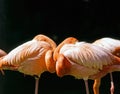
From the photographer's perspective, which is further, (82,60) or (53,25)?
(53,25)

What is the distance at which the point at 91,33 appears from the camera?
3299 mm

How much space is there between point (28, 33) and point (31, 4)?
20cm

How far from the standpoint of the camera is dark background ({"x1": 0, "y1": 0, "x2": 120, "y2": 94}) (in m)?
3.32

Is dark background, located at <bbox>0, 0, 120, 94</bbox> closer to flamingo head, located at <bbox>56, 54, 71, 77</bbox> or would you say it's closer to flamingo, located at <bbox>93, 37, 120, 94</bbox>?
flamingo, located at <bbox>93, 37, 120, 94</bbox>

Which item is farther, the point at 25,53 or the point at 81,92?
the point at 81,92

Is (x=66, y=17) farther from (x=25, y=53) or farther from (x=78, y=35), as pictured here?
(x=25, y=53)

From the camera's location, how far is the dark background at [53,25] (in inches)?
131

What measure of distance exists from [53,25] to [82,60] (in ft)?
7.61

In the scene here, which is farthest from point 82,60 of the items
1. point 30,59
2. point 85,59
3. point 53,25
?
point 53,25

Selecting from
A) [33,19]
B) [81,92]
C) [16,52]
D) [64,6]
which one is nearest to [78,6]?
[64,6]

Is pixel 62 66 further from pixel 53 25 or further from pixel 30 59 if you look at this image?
pixel 53 25

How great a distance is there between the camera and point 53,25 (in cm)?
334

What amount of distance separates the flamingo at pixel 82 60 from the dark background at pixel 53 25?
7.31ft

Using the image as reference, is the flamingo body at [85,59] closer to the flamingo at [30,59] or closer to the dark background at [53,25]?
the flamingo at [30,59]
